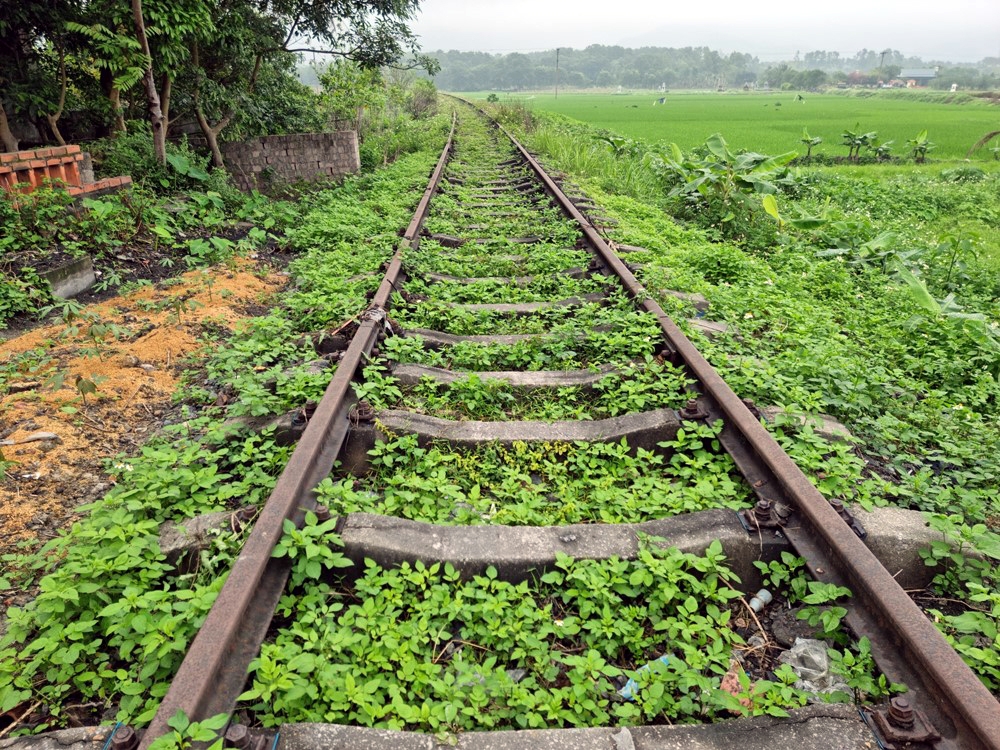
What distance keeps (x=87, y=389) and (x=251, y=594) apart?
84.3 inches

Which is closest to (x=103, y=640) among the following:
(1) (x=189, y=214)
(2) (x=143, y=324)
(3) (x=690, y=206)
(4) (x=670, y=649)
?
(4) (x=670, y=649)

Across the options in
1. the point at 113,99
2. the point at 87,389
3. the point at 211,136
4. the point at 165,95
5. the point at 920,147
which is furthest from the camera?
the point at 920,147

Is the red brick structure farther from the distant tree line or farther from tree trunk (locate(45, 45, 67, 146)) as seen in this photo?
the distant tree line

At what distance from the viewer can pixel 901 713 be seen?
5.18ft

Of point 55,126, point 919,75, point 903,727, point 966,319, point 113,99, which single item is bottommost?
point 903,727

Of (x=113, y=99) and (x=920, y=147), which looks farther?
(x=920, y=147)

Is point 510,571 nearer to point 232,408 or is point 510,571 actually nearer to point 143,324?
point 232,408

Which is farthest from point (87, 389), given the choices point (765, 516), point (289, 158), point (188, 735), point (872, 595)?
point (289, 158)

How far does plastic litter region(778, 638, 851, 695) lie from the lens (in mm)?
1833

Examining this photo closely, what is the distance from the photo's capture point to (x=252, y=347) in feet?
12.6

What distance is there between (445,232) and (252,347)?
3.05m

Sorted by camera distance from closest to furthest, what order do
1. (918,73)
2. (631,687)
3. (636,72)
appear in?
(631,687) → (918,73) → (636,72)

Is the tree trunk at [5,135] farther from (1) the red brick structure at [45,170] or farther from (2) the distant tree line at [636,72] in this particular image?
(2) the distant tree line at [636,72]

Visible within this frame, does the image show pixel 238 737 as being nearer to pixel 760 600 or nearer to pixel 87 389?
pixel 760 600
